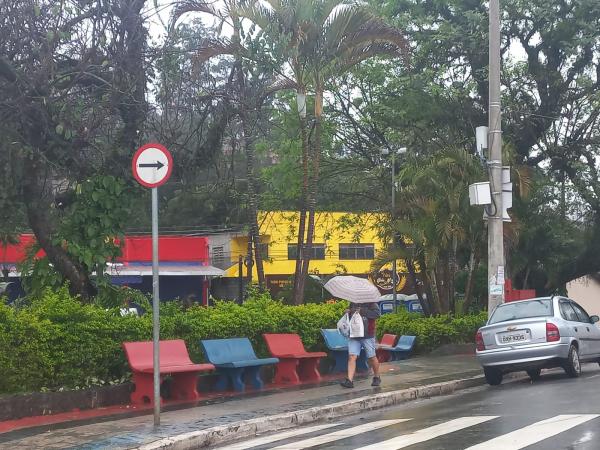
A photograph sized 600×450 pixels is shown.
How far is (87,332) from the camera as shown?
471 inches

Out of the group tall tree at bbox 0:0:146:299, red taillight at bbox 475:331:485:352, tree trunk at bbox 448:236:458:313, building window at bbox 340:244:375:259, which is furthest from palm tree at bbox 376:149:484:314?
building window at bbox 340:244:375:259

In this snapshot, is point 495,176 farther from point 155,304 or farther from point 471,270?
point 155,304

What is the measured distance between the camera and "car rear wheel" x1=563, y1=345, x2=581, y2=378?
50.1 ft

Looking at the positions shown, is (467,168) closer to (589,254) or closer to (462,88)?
(462,88)

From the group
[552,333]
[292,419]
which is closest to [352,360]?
[292,419]

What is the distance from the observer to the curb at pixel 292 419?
31.0 ft

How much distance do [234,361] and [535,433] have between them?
5.65m

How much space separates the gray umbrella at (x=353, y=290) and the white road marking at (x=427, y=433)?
4413mm

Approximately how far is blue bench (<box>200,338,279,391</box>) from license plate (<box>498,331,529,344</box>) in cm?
405

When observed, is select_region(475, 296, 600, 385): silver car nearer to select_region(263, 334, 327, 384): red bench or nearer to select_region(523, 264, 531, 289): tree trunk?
select_region(263, 334, 327, 384): red bench

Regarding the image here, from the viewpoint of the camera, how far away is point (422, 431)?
32.8 ft

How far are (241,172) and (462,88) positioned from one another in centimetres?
777

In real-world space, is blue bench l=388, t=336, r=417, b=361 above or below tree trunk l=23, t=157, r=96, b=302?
below

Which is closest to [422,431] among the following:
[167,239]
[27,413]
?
[27,413]
